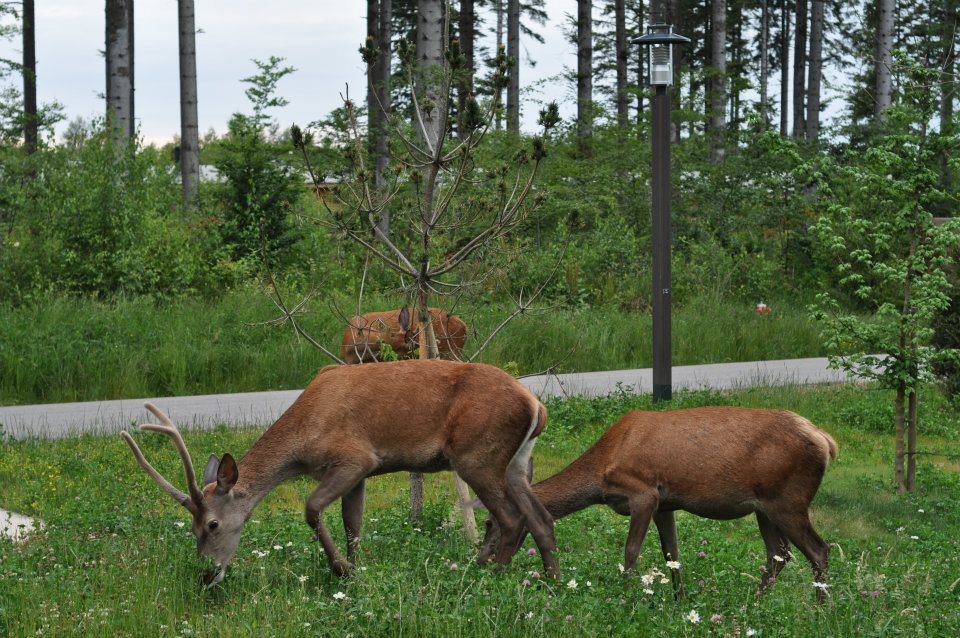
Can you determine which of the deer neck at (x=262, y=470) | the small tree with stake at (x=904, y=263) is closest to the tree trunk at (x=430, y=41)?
the small tree with stake at (x=904, y=263)

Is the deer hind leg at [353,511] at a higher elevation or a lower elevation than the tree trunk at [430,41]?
lower

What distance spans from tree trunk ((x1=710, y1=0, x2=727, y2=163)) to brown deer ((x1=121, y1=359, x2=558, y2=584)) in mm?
23382

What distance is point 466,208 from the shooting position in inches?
336

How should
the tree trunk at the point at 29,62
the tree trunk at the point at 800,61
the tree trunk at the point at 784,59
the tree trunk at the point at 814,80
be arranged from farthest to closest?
1. the tree trunk at the point at 784,59
2. the tree trunk at the point at 800,61
3. the tree trunk at the point at 29,62
4. the tree trunk at the point at 814,80

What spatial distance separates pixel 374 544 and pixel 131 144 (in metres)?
14.3

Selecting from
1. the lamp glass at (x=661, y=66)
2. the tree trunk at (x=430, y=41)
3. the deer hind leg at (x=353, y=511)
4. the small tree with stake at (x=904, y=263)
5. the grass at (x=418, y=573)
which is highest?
the tree trunk at (x=430, y=41)

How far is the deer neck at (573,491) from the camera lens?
22.2 ft

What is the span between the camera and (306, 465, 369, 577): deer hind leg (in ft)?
20.0

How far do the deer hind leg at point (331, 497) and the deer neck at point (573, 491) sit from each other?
1.15 m

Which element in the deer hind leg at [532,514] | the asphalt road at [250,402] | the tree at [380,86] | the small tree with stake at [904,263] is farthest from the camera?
the tree at [380,86]

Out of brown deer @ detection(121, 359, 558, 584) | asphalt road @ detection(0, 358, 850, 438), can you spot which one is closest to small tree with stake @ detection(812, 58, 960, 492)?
asphalt road @ detection(0, 358, 850, 438)

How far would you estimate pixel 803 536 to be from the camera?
6531mm

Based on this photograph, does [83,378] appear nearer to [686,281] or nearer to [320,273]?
[320,273]

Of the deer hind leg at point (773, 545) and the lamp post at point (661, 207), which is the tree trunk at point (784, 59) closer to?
the lamp post at point (661, 207)
